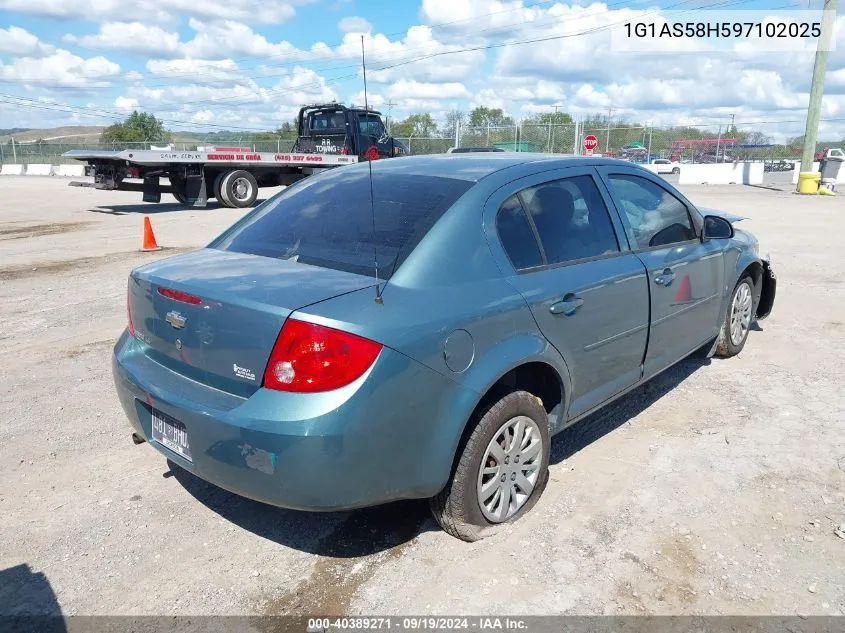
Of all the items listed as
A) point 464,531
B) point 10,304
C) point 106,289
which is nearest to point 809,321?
point 464,531

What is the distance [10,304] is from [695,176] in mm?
31140

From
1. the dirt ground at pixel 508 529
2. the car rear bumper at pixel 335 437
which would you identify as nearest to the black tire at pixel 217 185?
the dirt ground at pixel 508 529

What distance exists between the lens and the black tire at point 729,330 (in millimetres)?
4977

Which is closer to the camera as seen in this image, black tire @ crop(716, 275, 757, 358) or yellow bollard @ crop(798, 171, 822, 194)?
black tire @ crop(716, 275, 757, 358)

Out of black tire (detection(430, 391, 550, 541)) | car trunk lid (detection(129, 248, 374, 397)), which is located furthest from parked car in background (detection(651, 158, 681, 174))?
car trunk lid (detection(129, 248, 374, 397))

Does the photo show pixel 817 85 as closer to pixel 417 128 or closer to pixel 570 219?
pixel 417 128

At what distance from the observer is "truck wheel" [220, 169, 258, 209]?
16.8 metres

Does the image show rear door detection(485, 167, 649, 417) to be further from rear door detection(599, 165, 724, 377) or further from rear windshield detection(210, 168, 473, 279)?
rear windshield detection(210, 168, 473, 279)

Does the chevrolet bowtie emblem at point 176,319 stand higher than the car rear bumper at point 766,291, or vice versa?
Result: the chevrolet bowtie emblem at point 176,319

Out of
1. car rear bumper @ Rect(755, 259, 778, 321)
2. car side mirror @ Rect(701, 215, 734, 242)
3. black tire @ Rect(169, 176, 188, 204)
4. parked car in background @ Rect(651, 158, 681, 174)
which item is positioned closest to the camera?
car side mirror @ Rect(701, 215, 734, 242)

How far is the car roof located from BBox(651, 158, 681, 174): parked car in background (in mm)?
38677

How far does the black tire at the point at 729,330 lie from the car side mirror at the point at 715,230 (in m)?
0.66

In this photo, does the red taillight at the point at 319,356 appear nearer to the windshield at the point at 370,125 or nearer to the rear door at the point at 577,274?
the rear door at the point at 577,274

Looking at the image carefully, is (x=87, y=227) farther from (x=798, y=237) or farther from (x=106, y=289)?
(x=798, y=237)
